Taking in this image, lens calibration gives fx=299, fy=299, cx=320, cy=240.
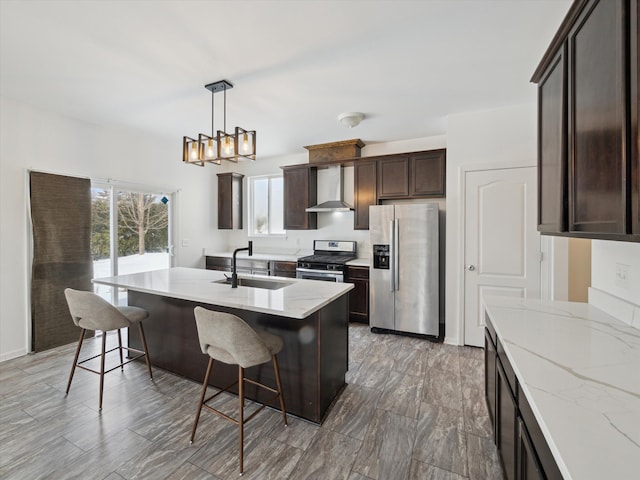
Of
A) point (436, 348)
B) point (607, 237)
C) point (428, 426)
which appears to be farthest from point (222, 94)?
point (436, 348)

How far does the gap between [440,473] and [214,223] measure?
5106mm

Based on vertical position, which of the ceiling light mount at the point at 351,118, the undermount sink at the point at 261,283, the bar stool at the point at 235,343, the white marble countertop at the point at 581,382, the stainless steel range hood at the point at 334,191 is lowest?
the bar stool at the point at 235,343

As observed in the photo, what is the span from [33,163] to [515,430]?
4726 mm

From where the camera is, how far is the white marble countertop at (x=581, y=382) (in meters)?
0.72

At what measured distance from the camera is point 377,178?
4422 mm

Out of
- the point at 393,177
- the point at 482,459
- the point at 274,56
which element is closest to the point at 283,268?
the point at 393,177

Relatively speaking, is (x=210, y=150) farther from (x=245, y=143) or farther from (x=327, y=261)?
(x=327, y=261)

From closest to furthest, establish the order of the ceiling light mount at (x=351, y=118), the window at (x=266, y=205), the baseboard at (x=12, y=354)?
the baseboard at (x=12, y=354)
the ceiling light mount at (x=351, y=118)
the window at (x=266, y=205)

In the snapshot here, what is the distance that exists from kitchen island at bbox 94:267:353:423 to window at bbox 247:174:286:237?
108 inches

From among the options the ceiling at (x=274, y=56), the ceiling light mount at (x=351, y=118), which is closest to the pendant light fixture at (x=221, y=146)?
the ceiling at (x=274, y=56)

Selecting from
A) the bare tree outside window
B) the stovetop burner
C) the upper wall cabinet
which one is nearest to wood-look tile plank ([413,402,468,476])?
the upper wall cabinet

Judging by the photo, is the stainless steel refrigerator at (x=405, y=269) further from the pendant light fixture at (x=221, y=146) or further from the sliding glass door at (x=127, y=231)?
the sliding glass door at (x=127, y=231)

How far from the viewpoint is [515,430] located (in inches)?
48.9

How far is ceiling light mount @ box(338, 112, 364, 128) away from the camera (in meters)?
3.50
